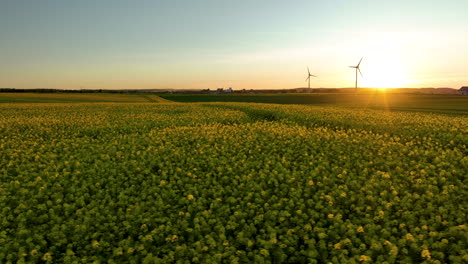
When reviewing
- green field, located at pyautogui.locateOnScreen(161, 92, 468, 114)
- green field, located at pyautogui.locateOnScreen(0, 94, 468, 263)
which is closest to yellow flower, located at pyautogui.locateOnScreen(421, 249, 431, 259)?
green field, located at pyautogui.locateOnScreen(0, 94, 468, 263)

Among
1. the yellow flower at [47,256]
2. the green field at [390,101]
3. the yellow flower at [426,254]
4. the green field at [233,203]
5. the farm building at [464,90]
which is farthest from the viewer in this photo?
the farm building at [464,90]

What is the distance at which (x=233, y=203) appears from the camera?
1119cm

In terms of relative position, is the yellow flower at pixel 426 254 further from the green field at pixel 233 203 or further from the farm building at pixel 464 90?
the farm building at pixel 464 90

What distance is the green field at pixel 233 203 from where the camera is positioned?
830 cm

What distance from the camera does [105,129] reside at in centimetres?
2527

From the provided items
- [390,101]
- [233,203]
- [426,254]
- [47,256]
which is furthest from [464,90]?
[47,256]

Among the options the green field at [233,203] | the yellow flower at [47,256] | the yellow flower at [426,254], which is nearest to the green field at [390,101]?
the green field at [233,203]

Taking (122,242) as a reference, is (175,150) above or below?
above

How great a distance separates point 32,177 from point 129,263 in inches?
331

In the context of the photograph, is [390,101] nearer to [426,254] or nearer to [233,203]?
[233,203]

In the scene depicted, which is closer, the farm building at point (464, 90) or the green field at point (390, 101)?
the green field at point (390, 101)

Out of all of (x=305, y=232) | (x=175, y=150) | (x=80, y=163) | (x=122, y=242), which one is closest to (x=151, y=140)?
(x=175, y=150)

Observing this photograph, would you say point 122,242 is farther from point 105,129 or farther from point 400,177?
point 105,129

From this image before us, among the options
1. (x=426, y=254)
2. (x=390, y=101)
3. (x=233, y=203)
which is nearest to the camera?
(x=426, y=254)
